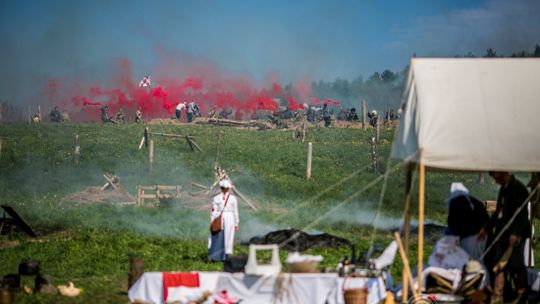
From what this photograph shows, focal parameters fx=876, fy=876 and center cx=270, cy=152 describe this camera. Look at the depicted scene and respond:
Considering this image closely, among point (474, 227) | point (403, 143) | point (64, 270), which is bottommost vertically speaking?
point (64, 270)

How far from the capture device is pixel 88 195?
25000 millimetres

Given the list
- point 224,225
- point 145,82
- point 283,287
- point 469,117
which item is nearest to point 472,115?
point 469,117

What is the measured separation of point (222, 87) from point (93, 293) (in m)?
42.4

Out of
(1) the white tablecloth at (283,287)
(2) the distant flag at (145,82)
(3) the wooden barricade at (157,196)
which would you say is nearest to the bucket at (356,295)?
(1) the white tablecloth at (283,287)

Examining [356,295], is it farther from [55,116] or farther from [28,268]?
[55,116]

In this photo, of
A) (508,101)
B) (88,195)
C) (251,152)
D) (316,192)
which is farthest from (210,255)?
(251,152)

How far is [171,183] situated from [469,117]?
1808cm

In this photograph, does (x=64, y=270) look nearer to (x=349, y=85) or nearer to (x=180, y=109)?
(x=180, y=109)

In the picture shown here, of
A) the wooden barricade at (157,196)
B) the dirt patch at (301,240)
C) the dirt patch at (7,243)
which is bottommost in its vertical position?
the dirt patch at (7,243)

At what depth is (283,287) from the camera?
1137cm

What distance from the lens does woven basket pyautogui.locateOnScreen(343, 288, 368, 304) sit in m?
11.1

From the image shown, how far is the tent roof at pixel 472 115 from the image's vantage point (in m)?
11.1

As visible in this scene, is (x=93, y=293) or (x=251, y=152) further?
(x=251, y=152)

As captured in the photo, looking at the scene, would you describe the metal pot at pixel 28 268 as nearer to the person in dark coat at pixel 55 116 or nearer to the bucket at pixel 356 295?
the bucket at pixel 356 295
